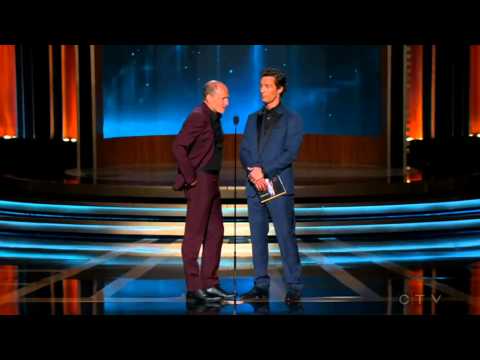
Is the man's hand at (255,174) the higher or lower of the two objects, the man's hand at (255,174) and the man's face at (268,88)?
the lower

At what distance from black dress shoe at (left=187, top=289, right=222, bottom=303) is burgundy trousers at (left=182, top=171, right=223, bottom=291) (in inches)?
1.2

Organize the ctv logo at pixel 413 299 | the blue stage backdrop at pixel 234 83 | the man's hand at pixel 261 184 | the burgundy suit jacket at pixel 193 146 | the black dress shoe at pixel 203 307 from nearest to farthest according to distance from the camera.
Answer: the black dress shoe at pixel 203 307, the burgundy suit jacket at pixel 193 146, the man's hand at pixel 261 184, the ctv logo at pixel 413 299, the blue stage backdrop at pixel 234 83

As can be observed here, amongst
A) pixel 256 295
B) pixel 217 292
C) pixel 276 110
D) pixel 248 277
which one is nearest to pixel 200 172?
pixel 276 110

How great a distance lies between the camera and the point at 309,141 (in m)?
14.5

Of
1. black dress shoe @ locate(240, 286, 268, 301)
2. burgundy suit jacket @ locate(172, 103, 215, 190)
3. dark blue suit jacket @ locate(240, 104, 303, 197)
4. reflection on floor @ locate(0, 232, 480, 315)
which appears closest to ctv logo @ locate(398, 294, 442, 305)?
reflection on floor @ locate(0, 232, 480, 315)

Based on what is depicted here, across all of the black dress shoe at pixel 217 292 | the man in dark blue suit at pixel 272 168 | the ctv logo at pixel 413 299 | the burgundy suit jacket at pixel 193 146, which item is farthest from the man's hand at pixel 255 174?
the ctv logo at pixel 413 299

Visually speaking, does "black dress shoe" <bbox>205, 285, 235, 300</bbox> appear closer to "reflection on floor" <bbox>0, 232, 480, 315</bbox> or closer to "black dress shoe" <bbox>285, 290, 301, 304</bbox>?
"reflection on floor" <bbox>0, 232, 480, 315</bbox>

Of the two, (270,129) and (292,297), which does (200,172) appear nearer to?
(270,129)

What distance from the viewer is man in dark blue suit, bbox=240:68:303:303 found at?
211 inches

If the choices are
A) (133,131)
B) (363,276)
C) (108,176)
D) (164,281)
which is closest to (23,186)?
(108,176)

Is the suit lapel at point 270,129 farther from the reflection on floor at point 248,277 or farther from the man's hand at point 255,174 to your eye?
the reflection on floor at point 248,277

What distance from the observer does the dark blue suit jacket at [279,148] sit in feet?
17.6

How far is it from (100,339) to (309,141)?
1017 centimetres

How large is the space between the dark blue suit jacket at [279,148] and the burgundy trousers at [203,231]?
0.91ft
